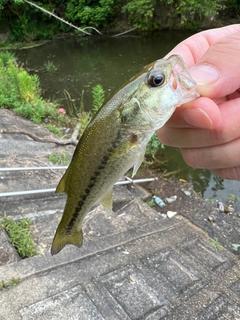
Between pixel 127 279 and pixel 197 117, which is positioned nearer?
pixel 197 117

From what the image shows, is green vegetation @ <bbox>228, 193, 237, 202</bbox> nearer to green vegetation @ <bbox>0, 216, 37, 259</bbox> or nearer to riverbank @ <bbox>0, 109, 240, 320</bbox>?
riverbank @ <bbox>0, 109, 240, 320</bbox>

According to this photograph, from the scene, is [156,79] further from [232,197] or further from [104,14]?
[104,14]

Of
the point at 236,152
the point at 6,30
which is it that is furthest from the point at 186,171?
the point at 6,30

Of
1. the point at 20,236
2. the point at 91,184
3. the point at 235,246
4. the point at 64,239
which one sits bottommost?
the point at 235,246

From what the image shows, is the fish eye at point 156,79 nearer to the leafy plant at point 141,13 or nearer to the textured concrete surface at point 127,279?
the textured concrete surface at point 127,279

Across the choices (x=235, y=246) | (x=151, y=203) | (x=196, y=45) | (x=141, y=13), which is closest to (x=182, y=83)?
(x=196, y=45)

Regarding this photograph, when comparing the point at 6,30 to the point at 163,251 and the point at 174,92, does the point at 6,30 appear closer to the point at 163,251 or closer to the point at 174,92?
the point at 163,251
